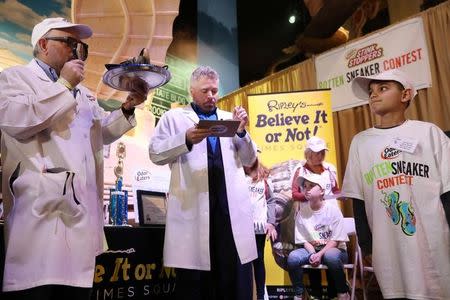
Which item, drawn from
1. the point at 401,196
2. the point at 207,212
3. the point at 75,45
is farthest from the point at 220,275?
the point at 75,45

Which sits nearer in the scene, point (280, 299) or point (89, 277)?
point (89, 277)

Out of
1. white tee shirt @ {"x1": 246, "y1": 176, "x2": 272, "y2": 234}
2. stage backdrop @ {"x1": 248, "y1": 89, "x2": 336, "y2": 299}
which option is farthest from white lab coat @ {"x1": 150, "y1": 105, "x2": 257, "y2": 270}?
stage backdrop @ {"x1": 248, "y1": 89, "x2": 336, "y2": 299}

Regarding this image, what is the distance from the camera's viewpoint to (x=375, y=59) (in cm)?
560

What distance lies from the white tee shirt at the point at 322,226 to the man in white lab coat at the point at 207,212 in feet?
6.53

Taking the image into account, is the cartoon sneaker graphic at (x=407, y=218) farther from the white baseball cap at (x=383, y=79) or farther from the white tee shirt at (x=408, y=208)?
the white baseball cap at (x=383, y=79)

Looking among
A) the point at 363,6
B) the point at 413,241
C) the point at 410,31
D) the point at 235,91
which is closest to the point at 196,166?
the point at 413,241

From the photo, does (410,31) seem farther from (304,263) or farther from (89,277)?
(89,277)

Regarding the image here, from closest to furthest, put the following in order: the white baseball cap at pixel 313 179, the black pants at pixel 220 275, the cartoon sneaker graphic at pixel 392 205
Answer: the cartoon sneaker graphic at pixel 392 205 → the black pants at pixel 220 275 → the white baseball cap at pixel 313 179

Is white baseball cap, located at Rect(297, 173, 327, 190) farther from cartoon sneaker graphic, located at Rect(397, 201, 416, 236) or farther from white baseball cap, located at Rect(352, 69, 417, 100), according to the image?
cartoon sneaker graphic, located at Rect(397, 201, 416, 236)

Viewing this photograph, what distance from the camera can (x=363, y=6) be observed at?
22.7ft

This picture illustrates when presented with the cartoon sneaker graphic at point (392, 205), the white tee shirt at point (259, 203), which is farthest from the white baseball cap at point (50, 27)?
the white tee shirt at point (259, 203)

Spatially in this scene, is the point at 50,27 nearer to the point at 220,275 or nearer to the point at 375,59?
the point at 220,275

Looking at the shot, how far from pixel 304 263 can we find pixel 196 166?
2216 mm

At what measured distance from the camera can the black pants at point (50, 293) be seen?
1430 millimetres
